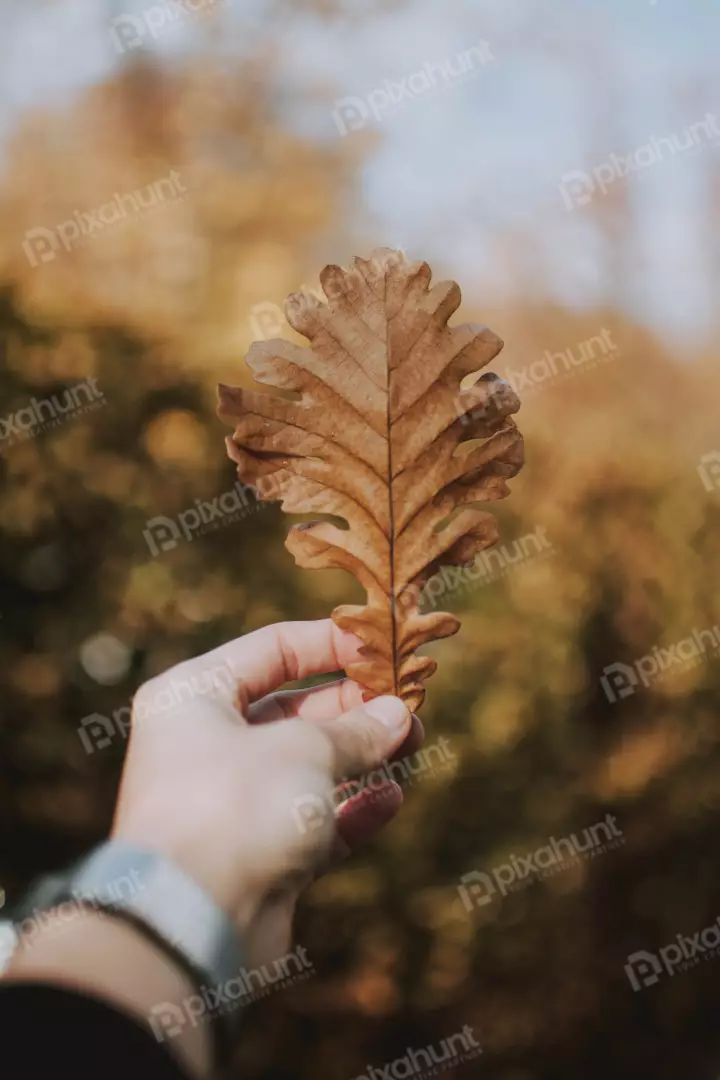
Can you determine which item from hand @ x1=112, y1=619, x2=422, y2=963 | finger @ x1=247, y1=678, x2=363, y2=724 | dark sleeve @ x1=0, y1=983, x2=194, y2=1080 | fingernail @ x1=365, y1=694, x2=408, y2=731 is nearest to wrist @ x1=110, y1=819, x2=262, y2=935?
hand @ x1=112, y1=619, x2=422, y2=963

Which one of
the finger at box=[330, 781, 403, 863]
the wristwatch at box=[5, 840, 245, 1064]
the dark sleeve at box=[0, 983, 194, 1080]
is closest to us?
the dark sleeve at box=[0, 983, 194, 1080]

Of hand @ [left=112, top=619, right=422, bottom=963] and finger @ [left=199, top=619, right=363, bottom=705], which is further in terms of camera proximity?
finger @ [left=199, top=619, right=363, bottom=705]

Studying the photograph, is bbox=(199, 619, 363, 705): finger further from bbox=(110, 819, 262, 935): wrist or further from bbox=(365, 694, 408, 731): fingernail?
bbox=(110, 819, 262, 935): wrist

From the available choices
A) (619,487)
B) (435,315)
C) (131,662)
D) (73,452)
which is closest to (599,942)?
(619,487)

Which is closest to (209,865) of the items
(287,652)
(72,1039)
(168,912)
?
(168,912)

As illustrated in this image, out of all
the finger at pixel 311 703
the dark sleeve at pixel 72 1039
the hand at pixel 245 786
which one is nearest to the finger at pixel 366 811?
the hand at pixel 245 786

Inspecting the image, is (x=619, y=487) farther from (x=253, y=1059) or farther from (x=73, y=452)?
(x=253, y=1059)

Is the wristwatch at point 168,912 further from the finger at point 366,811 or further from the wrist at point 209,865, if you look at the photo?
the finger at point 366,811
